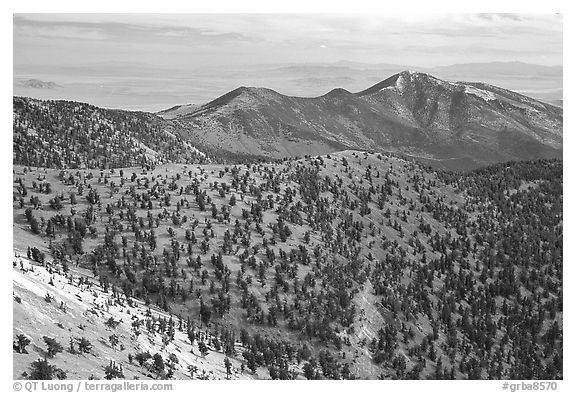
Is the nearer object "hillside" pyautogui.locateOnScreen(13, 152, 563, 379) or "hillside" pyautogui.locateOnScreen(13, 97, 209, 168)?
"hillside" pyautogui.locateOnScreen(13, 152, 563, 379)

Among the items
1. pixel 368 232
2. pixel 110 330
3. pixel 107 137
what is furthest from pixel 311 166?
pixel 107 137

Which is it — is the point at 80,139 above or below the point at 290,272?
above

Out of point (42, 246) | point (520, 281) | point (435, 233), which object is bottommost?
point (520, 281)

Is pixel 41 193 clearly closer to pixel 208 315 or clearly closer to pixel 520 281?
pixel 208 315

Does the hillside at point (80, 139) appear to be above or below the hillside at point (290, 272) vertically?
above

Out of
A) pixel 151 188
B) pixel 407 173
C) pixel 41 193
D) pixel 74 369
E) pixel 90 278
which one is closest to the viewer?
pixel 74 369

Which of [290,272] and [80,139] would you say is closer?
[290,272]

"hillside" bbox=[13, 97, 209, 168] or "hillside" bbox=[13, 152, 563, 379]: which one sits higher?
"hillside" bbox=[13, 97, 209, 168]

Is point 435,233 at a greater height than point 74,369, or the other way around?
point 74,369
